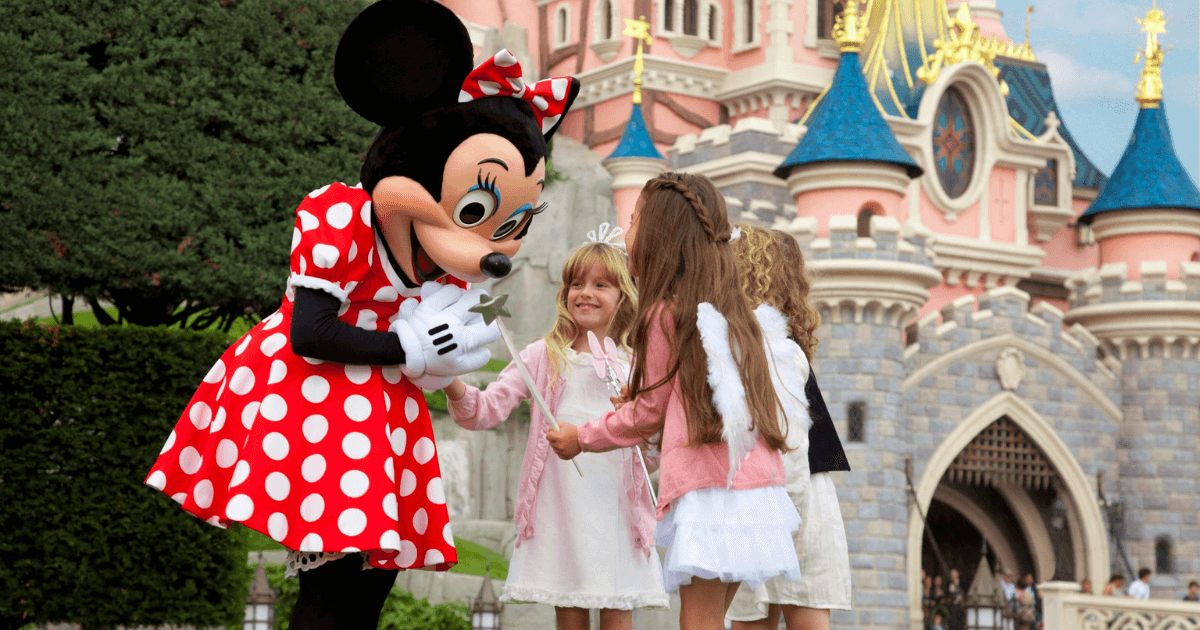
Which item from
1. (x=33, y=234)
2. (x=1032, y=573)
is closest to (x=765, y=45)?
(x=1032, y=573)

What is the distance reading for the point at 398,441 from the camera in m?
3.38

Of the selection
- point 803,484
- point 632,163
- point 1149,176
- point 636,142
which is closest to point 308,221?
point 803,484

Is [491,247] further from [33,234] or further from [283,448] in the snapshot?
[33,234]

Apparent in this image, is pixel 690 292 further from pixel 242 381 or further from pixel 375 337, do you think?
pixel 242 381

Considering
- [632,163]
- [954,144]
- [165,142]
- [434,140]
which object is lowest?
[434,140]

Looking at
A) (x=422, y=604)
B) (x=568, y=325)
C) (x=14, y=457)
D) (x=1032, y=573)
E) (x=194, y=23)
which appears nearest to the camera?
(x=568, y=325)

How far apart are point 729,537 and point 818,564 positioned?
2.99 feet

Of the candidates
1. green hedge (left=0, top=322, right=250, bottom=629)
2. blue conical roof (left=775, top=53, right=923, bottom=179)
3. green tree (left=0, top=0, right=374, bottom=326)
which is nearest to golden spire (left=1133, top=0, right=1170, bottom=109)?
blue conical roof (left=775, top=53, right=923, bottom=179)

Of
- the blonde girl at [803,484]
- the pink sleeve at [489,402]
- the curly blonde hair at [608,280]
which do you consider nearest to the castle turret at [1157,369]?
the blonde girl at [803,484]

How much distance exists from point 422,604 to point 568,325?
511 cm

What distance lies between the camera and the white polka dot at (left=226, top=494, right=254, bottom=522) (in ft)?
10.3

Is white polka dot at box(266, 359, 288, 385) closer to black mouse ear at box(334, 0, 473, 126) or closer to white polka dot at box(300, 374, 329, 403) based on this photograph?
white polka dot at box(300, 374, 329, 403)

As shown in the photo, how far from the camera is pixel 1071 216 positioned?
1806cm

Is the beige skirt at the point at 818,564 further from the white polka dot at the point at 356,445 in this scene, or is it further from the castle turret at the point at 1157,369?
the castle turret at the point at 1157,369
